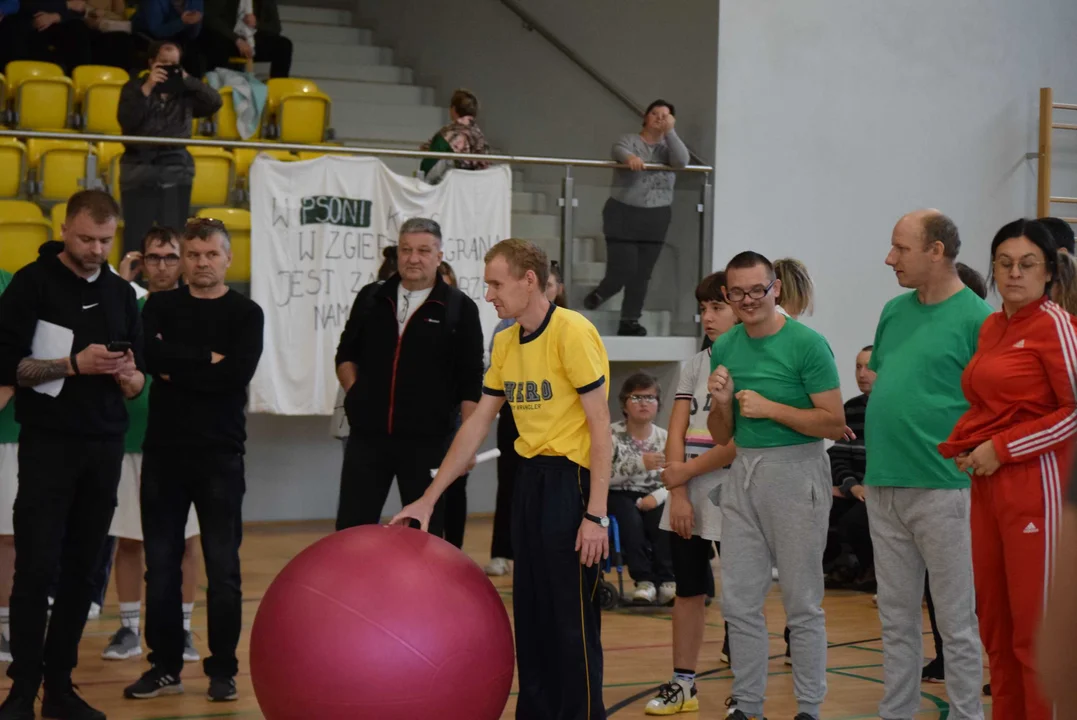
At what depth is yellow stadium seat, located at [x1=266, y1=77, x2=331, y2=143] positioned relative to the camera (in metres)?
10.0

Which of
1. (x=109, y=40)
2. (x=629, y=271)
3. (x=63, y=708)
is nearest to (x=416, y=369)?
(x=63, y=708)

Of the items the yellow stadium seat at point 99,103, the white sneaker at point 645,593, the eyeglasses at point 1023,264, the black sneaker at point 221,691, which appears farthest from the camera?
the yellow stadium seat at point 99,103

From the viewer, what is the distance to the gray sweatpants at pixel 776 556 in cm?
426

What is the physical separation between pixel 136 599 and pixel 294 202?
351cm

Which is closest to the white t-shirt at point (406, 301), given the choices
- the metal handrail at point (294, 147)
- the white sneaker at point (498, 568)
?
the white sneaker at point (498, 568)

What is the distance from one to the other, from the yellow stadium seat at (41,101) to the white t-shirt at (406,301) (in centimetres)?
524

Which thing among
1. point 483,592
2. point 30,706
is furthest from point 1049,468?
point 30,706

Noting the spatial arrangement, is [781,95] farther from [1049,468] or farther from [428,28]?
[1049,468]

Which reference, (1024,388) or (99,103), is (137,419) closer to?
(1024,388)

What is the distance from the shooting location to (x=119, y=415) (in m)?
4.57

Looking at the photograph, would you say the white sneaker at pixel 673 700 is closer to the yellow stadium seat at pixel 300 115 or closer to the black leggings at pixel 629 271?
the black leggings at pixel 629 271

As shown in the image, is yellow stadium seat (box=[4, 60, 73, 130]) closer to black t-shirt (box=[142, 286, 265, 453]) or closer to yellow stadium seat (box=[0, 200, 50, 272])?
yellow stadium seat (box=[0, 200, 50, 272])

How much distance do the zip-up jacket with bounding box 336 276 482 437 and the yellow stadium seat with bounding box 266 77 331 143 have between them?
200 inches

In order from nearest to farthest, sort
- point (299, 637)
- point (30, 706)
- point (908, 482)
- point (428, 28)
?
point (299, 637), point (908, 482), point (30, 706), point (428, 28)
